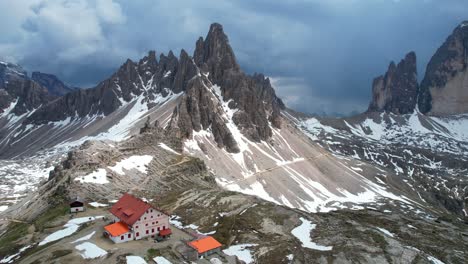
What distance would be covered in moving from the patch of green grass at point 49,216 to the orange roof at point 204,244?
33.9m

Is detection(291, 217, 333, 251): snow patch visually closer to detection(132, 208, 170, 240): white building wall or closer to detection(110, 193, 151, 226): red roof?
detection(132, 208, 170, 240): white building wall

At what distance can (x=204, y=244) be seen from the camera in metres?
71.8

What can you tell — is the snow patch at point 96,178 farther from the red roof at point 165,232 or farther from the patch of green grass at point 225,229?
the red roof at point 165,232

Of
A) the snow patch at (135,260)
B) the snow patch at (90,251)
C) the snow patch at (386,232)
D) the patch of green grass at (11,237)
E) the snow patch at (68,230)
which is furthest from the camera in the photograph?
the snow patch at (386,232)

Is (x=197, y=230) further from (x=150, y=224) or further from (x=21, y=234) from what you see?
(x=21, y=234)

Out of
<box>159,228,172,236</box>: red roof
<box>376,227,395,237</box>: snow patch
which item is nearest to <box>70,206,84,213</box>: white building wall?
<box>159,228,172,236</box>: red roof

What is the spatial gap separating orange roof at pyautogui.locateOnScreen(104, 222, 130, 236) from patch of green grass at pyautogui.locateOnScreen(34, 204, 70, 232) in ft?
62.7

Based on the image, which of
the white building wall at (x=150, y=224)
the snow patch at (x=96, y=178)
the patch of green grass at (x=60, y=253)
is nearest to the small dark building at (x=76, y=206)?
the snow patch at (x=96, y=178)

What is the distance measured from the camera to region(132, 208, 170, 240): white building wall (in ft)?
245

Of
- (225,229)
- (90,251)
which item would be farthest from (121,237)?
(225,229)

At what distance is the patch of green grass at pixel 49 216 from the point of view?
8694cm

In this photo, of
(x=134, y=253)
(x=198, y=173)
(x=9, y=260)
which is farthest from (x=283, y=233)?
(x=198, y=173)

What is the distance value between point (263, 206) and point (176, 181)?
3943cm

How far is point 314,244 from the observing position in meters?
81.1
